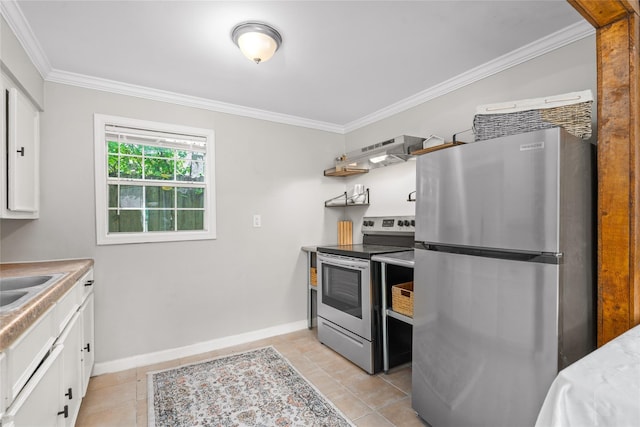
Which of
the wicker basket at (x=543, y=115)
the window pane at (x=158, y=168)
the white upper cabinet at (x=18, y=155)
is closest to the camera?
the wicker basket at (x=543, y=115)

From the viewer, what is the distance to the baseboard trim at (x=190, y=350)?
2.64 m

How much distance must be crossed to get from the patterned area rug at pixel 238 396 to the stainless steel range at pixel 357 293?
49cm

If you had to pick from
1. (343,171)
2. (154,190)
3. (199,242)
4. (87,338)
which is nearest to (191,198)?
(154,190)

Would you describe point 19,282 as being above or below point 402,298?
above

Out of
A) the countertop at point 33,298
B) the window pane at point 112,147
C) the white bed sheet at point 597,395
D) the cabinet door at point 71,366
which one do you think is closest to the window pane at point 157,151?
the window pane at point 112,147

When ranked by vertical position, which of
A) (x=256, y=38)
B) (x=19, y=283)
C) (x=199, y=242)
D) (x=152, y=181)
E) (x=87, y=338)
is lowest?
(x=87, y=338)

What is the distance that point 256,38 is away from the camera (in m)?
1.93

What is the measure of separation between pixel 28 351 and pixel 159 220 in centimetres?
194

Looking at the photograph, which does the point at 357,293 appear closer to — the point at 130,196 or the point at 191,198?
the point at 191,198

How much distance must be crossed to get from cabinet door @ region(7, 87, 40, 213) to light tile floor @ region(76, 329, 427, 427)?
139 centimetres

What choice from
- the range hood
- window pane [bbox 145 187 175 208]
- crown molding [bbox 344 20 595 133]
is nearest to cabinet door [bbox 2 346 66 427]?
window pane [bbox 145 187 175 208]

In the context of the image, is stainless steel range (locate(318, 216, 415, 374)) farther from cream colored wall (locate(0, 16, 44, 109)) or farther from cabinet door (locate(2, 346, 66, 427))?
cream colored wall (locate(0, 16, 44, 109))

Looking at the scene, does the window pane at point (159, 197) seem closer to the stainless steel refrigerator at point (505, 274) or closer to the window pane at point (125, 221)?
the window pane at point (125, 221)

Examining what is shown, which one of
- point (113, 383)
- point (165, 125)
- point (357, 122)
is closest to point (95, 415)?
point (113, 383)
